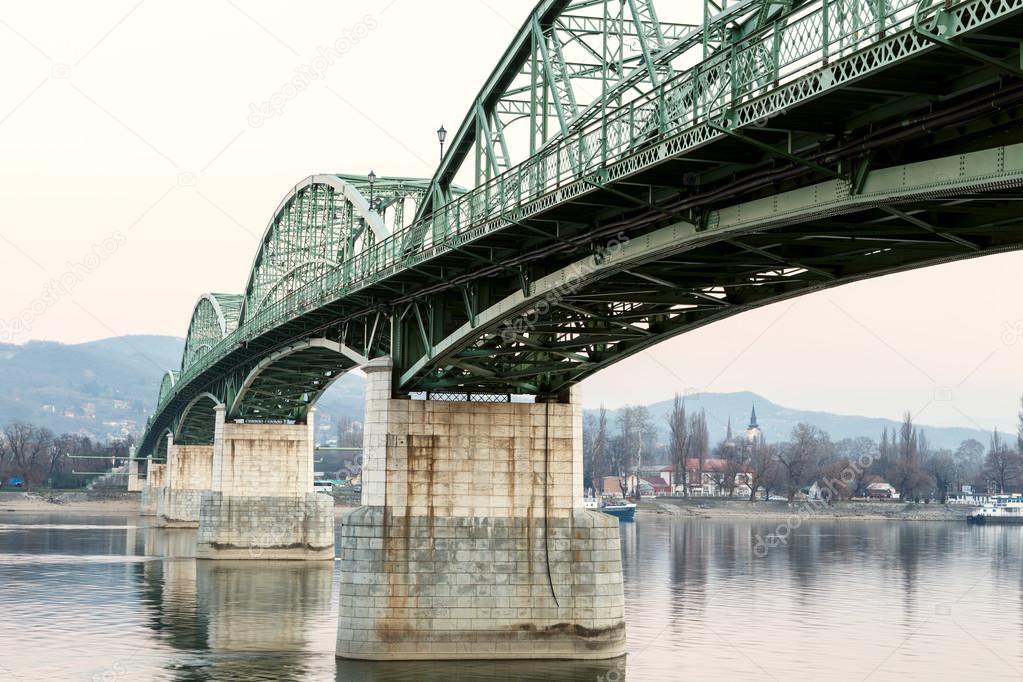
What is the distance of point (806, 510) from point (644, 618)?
109 metres

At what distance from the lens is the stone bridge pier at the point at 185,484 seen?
347 feet

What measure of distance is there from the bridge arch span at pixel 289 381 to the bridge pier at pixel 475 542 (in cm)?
1219

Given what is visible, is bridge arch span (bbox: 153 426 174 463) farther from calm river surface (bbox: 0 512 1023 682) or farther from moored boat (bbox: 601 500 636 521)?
calm river surface (bbox: 0 512 1023 682)

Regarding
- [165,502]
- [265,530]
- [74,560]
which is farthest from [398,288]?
[165,502]

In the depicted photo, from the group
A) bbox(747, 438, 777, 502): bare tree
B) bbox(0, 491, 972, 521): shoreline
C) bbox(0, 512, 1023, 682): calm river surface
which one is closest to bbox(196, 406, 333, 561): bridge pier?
bbox(0, 512, 1023, 682): calm river surface

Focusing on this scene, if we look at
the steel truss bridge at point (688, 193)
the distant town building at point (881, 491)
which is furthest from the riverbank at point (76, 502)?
the steel truss bridge at point (688, 193)

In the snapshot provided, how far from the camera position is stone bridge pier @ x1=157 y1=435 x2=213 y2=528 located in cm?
10588

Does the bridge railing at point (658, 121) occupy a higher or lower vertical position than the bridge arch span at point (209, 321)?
lower

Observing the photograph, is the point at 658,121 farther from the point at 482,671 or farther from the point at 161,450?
the point at 161,450

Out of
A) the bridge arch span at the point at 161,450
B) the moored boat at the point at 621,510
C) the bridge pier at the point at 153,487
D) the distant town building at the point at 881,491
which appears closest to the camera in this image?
the moored boat at the point at 621,510

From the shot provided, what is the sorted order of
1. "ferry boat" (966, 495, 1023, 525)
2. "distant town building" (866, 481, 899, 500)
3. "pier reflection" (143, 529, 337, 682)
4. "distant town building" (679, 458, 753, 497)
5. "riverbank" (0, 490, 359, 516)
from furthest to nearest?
1. "distant town building" (679, 458, 753, 497)
2. "distant town building" (866, 481, 899, 500)
3. "riverbank" (0, 490, 359, 516)
4. "ferry boat" (966, 495, 1023, 525)
5. "pier reflection" (143, 529, 337, 682)

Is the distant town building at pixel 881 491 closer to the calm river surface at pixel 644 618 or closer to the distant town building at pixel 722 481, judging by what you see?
the distant town building at pixel 722 481

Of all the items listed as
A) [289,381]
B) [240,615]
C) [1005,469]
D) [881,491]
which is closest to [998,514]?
[881,491]

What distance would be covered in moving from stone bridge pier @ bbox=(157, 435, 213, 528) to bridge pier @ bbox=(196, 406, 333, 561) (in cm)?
3623
